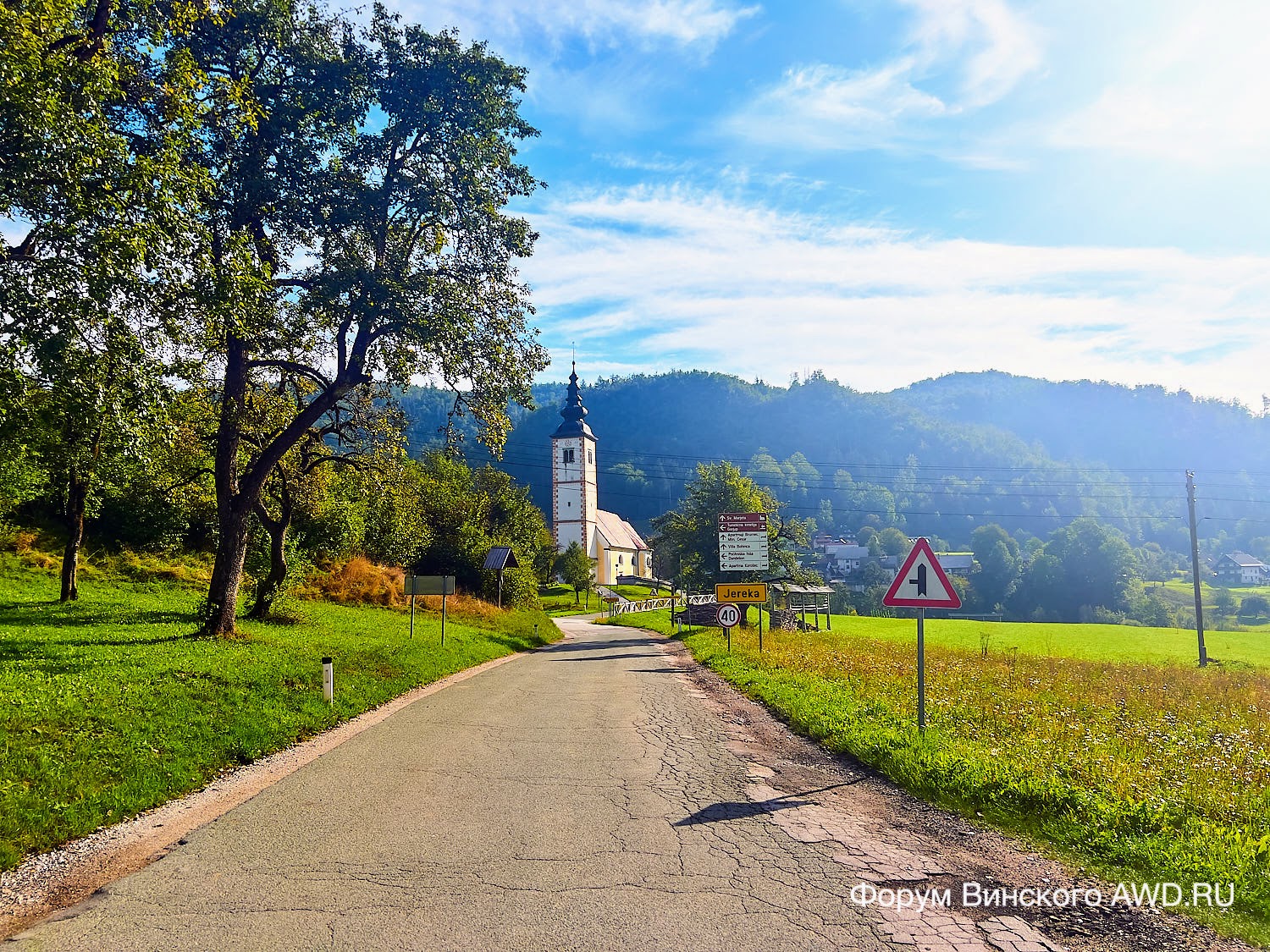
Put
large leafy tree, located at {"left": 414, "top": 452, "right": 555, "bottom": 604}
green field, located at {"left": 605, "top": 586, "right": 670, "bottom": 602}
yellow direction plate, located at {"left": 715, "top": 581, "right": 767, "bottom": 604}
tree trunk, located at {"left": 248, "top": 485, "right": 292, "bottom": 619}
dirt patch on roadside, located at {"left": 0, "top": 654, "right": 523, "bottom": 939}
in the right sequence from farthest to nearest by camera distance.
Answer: green field, located at {"left": 605, "top": 586, "right": 670, "bottom": 602} < large leafy tree, located at {"left": 414, "top": 452, "right": 555, "bottom": 604} < yellow direction plate, located at {"left": 715, "top": 581, "right": 767, "bottom": 604} < tree trunk, located at {"left": 248, "top": 485, "right": 292, "bottom": 619} < dirt patch on roadside, located at {"left": 0, "top": 654, "right": 523, "bottom": 939}

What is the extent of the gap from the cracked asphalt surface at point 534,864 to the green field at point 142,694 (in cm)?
109

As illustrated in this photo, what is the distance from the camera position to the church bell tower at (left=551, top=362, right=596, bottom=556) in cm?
10525

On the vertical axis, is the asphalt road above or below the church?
below

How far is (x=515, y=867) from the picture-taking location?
16.3ft

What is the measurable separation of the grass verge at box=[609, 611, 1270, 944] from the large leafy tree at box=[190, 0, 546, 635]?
10.3 m

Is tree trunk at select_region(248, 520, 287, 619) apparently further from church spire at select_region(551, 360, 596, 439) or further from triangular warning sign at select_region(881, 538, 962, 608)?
church spire at select_region(551, 360, 596, 439)

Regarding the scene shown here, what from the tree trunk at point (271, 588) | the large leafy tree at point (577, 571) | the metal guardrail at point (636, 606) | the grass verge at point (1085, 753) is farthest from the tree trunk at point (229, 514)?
the large leafy tree at point (577, 571)

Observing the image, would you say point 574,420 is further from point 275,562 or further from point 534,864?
point 534,864

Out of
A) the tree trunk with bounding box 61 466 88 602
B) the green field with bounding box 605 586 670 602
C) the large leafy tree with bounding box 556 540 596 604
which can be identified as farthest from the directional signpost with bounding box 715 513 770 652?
the green field with bounding box 605 586 670 602

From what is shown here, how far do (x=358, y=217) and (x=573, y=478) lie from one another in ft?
300

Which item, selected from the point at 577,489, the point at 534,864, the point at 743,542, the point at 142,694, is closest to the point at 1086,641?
the point at 743,542

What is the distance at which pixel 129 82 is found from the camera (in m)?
10.8

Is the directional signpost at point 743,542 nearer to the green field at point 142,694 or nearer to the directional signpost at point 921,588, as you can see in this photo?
the green field at point 142,694

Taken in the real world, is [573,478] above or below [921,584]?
above
